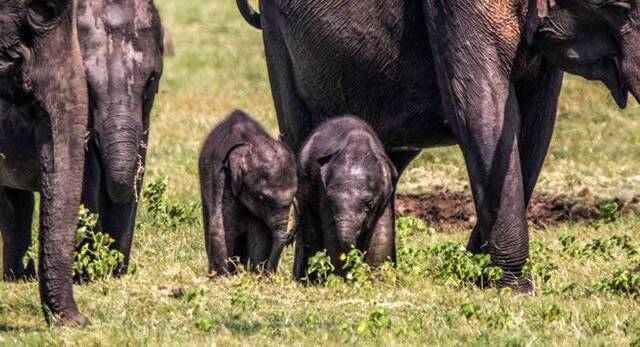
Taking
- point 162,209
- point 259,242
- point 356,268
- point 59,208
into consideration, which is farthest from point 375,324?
point 162,209

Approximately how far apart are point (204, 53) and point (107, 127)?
13447 mm

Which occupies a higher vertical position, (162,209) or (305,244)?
(162,209)

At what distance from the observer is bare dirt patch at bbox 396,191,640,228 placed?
1633cm

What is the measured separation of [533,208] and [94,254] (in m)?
5.20

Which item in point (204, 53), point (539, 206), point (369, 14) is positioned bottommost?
point (539, 206)

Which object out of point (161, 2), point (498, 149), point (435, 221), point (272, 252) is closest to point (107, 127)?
point (272, 252)

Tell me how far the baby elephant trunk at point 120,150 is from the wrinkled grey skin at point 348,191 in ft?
4.46

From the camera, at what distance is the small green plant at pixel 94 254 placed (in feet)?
39.5

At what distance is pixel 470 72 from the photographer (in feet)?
39.5

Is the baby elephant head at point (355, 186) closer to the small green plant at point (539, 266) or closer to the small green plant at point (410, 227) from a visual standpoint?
the small green plant at point (539, 266)

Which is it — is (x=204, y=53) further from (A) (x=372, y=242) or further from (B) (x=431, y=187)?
(A) (x=372, y=242)

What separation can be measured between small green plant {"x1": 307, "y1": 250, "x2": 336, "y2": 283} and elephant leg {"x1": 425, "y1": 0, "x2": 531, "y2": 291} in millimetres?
1030

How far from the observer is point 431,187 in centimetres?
1709

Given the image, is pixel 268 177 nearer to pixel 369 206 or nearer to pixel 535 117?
pixel 369 206
